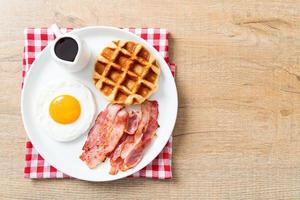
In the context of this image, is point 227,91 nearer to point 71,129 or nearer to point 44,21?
point 71,129

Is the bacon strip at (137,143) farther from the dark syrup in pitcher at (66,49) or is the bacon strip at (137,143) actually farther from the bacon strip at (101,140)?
the dark syrup in pitcher at (66,49)

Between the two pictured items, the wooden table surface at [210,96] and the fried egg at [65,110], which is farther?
the wooden table surface at [210,96]

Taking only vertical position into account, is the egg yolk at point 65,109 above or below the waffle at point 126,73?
below

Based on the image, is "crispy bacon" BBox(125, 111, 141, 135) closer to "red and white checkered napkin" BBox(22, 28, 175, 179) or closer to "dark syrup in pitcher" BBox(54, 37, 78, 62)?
"red and white checkered napkin" BBox(22, 28, 175, 179)

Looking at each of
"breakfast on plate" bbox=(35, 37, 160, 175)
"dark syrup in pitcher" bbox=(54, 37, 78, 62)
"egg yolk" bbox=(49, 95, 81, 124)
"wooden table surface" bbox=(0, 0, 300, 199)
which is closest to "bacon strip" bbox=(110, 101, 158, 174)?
"breakfast on plate" bbox=(35, 37, 160, 175)

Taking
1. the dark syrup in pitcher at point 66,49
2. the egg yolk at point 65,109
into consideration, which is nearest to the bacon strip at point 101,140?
the egg yolk at point 65,109

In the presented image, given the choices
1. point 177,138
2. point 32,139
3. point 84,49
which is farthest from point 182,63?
point 32,139
